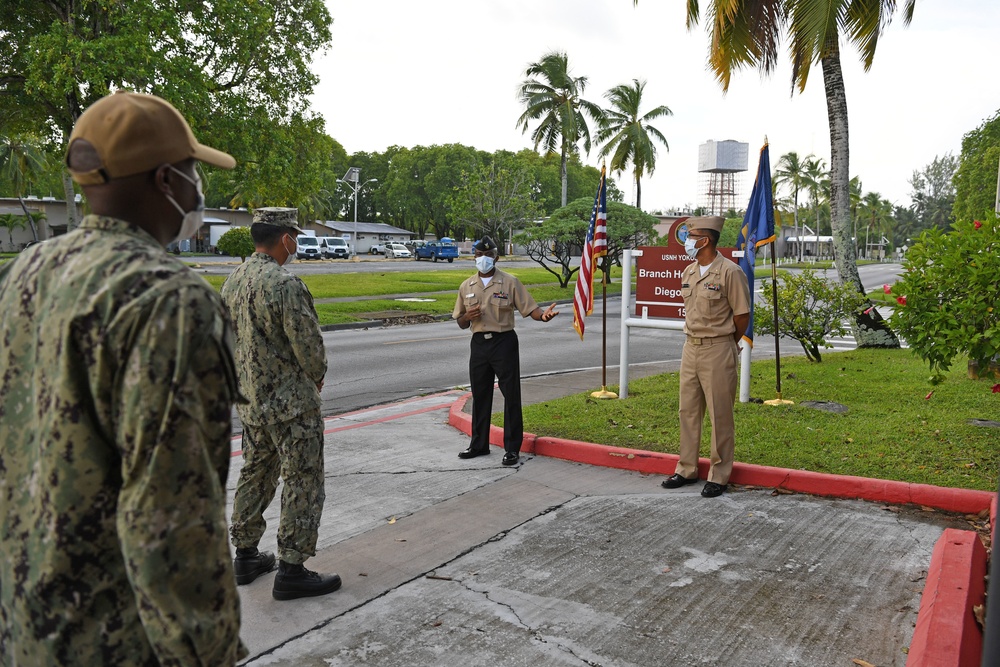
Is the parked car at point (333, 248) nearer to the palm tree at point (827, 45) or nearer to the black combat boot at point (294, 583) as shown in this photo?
the palm tree at point (827, 45)

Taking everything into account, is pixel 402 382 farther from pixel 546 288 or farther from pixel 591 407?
pixel 546 288

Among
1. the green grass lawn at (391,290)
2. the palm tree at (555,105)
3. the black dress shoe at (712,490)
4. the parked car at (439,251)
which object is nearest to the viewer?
the black dress shoe at (712,490)

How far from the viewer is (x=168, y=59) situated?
61.5 feet

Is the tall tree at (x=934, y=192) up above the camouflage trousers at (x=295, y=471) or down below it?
above

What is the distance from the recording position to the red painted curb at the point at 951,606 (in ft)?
10.8

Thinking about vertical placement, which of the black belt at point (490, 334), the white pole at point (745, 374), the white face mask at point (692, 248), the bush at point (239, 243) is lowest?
the white pole at point (745, 374)

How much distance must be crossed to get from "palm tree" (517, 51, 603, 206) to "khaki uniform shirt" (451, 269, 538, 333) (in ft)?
111

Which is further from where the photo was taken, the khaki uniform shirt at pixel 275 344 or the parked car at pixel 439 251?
the parked car at pixel 439 251

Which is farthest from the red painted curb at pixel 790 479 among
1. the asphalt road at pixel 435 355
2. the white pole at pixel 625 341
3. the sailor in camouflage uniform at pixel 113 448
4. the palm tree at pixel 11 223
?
the palm tree at pixel 11 223

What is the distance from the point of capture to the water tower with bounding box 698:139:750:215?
9975 centimetres

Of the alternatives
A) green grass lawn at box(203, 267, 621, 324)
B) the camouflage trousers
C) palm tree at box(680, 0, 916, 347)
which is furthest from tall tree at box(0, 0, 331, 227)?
the camouflage trousers

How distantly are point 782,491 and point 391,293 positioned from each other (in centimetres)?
2331

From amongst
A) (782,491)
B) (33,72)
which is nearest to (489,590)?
(782,491)

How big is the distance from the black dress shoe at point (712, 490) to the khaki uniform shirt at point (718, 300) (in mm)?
1127
